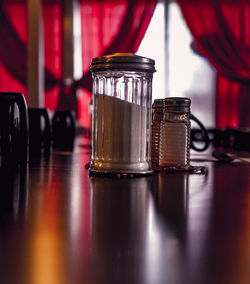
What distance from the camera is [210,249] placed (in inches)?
11.5

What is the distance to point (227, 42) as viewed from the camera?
439 centimetres

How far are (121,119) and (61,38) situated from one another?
13.4 ft

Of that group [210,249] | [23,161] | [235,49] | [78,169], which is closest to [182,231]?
→ [210,249]

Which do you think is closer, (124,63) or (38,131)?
(124,63)

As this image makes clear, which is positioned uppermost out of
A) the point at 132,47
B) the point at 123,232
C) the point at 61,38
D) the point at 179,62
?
the point at 61,38

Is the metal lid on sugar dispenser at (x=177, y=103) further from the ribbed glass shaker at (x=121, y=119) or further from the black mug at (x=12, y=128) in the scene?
the black mug at (x=12, y=128)

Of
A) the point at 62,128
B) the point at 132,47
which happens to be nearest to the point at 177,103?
the point at 62,128

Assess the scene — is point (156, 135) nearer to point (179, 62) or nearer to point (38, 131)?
point (38, 131)

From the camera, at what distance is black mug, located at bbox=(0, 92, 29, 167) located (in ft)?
2.89

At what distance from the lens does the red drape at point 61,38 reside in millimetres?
4410

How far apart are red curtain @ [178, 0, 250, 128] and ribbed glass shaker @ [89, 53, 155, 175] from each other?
12.5 ft

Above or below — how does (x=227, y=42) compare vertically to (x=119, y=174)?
above

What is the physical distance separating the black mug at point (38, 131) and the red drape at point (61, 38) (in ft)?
10.2

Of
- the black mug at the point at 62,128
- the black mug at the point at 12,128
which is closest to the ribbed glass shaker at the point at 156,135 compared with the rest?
the black mug at the point at 12,128
